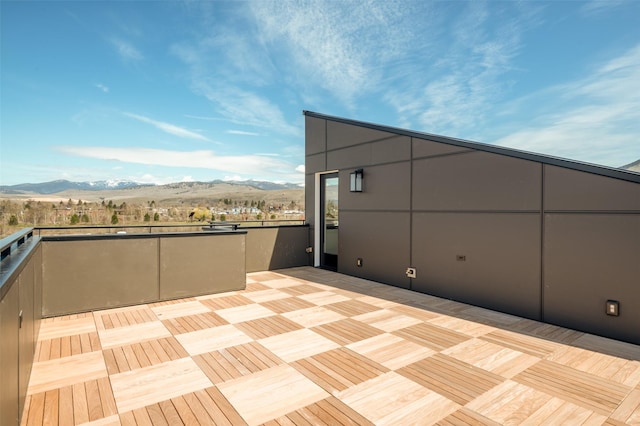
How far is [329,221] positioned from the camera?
6875 mm

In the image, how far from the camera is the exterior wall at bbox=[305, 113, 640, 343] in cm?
315

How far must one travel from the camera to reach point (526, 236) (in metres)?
3.75

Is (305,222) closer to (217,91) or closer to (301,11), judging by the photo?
(301,11)

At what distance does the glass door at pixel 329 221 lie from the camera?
264 inches

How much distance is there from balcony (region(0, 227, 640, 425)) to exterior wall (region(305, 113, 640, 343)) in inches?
13.9

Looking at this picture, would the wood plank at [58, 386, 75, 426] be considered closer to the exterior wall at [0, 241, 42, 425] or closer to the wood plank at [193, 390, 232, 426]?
the exterior wall at [0, 241, 42, 425]

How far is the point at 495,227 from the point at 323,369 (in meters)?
2.95

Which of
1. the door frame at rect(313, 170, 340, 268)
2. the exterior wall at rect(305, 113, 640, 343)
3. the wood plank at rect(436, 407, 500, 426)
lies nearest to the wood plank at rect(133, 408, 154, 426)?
the wood plank at rect(436, 407, 500, 426)

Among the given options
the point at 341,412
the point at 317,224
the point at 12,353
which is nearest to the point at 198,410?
the point at 341,412

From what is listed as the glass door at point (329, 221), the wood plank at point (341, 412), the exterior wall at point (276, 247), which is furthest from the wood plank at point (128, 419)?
the glass door at point (329, 221)

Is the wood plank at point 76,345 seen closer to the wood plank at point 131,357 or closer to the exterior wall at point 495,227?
A: the wood plank at point 131,357

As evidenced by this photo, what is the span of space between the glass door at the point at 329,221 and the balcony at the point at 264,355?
79.3 inches

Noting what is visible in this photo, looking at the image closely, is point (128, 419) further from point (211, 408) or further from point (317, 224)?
point (317, 224)

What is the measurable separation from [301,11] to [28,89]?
1267cm
